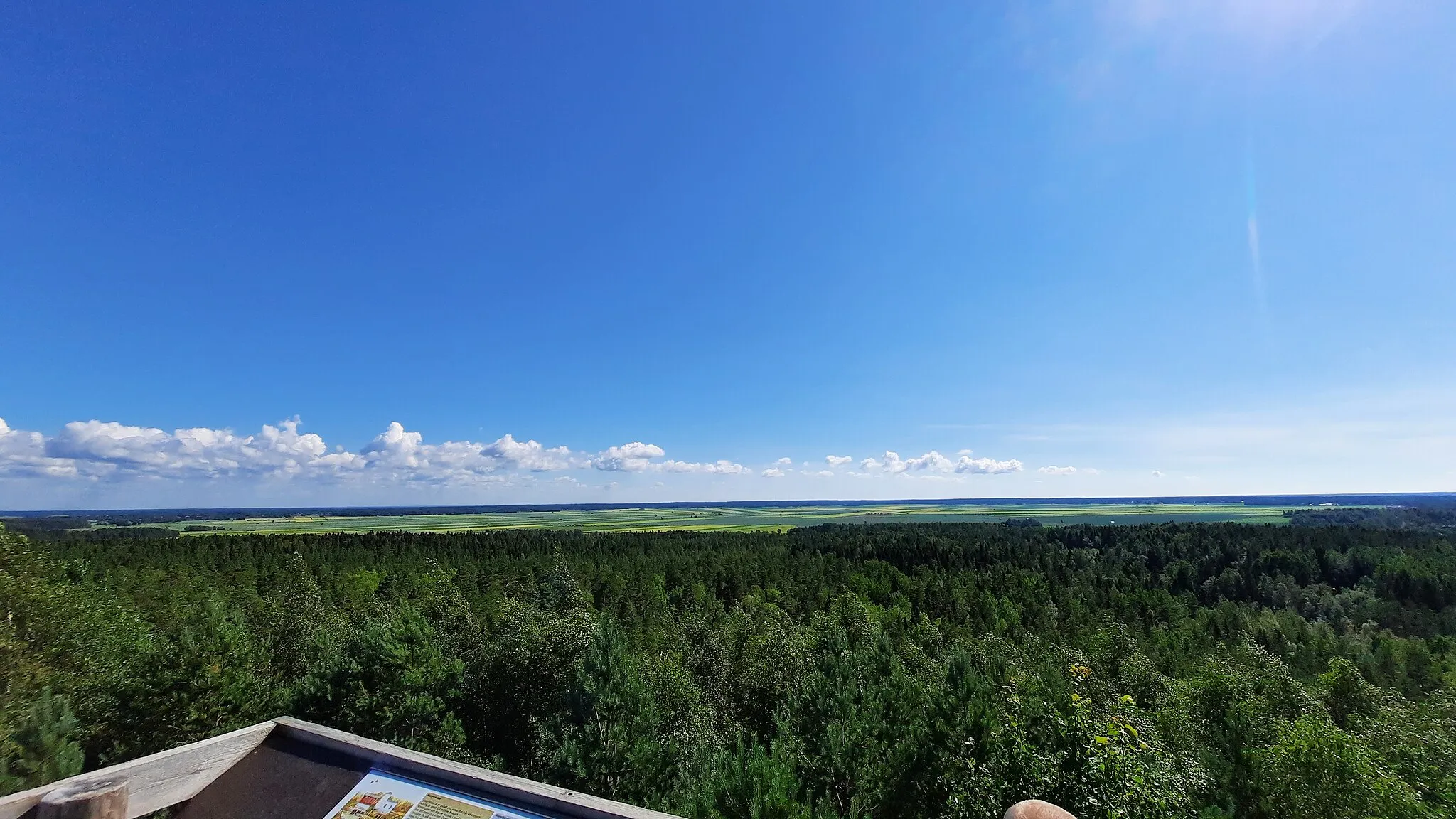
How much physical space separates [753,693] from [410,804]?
43.0m

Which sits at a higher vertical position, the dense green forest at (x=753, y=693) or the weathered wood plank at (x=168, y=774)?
the weathered wood plank at (x=168, y=774)

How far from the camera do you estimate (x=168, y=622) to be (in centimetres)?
4894

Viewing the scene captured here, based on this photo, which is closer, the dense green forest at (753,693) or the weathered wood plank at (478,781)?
the weathered wood plank at (478,781)

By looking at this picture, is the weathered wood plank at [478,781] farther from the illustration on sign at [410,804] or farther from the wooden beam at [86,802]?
the wooden beam at [86,802]

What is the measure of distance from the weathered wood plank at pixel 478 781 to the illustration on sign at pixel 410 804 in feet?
0.29

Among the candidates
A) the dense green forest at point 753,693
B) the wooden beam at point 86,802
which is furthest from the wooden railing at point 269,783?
the dense green forest at point 753,693

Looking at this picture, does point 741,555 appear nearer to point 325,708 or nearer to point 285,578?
point 285,578

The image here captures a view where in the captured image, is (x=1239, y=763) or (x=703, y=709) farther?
(x=703, y=709)

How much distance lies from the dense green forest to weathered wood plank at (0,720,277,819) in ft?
43.0

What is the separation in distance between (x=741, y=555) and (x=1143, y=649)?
7120 cm

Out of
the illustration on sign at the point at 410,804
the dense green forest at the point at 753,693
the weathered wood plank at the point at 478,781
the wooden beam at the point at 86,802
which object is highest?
the wooden beam at the point at 86,802

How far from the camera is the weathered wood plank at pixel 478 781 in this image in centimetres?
405

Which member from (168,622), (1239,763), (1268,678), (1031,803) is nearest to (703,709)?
(1239,763)

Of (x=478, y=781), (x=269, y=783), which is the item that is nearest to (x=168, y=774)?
(x=269, y=783)
